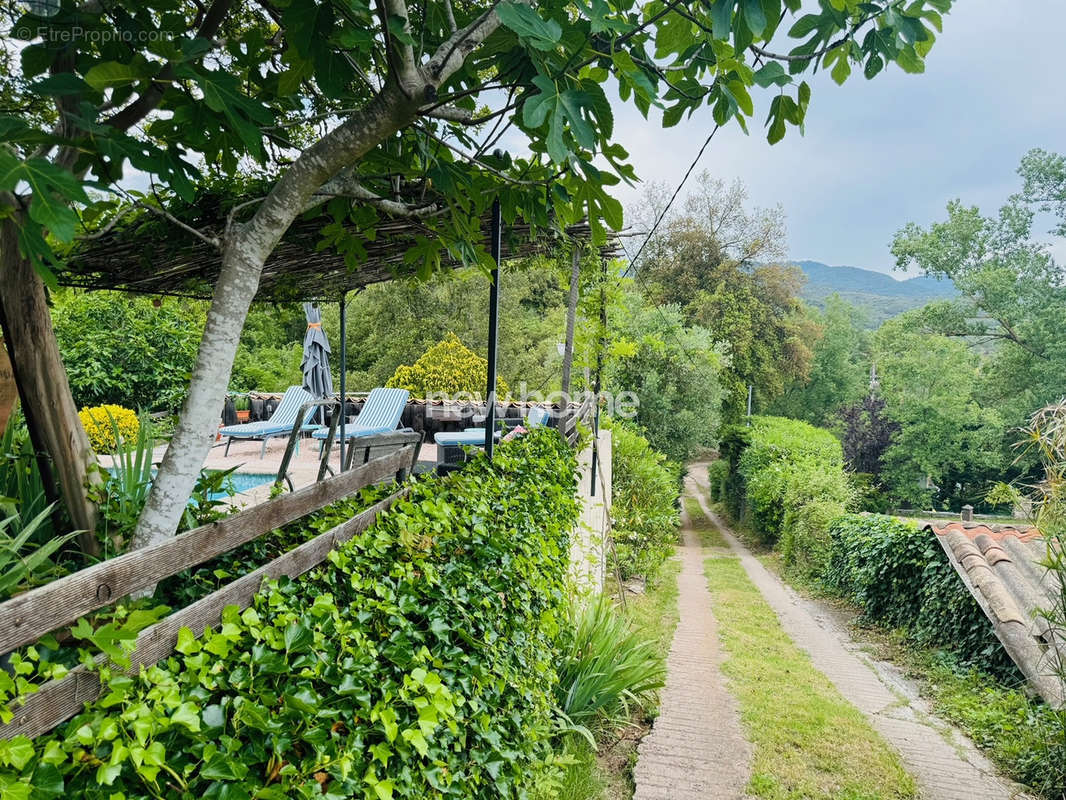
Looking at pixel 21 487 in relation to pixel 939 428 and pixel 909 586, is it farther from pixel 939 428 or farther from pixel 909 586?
pixel 939 428

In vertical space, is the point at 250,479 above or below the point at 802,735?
above

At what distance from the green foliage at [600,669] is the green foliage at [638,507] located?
231 inches

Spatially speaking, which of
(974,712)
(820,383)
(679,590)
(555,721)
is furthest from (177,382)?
(820,383)

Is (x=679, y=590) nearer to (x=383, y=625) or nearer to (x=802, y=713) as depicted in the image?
(x=802, y=713)

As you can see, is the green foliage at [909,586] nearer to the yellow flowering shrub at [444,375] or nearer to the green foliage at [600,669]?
Answer: the green foliage at [600,669]

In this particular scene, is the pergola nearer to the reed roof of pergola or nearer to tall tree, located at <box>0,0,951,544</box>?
the reed roof of pergola

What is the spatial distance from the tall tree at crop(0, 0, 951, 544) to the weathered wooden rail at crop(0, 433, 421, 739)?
0.96ft

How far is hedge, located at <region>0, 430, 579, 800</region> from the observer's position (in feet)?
4.18

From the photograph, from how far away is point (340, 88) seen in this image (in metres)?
1.83

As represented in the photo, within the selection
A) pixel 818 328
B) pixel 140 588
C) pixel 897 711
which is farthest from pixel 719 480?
pixel 140 588

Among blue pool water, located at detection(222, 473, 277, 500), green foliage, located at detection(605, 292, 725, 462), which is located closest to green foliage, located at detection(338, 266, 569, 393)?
green foliage, located at detection(605, 292, 725, 462)

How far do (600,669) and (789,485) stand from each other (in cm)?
1372

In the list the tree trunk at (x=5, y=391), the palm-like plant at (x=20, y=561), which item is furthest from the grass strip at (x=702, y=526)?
the palm-like plant at (x=20, y=561)

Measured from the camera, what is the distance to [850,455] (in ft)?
103
